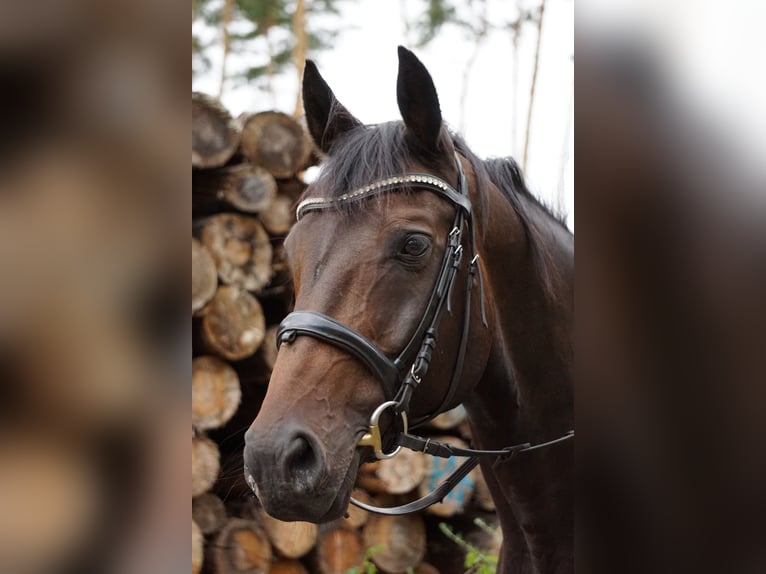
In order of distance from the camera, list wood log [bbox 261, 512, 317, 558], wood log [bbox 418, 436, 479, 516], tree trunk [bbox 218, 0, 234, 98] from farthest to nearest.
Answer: tree trunk [bbox 218, 0, 234, 98] → wood log [bbox 418, 436, 479, 516] → wood log [bbox 261, 512, 317, 558]

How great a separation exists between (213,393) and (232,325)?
1.11 feet

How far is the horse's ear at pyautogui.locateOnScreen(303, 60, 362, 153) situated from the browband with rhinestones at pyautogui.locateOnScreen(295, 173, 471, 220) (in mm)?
251

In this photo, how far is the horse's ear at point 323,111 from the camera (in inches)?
67.9

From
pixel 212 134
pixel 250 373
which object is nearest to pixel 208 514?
pixel 250 373

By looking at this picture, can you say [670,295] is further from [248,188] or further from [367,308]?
[248,188]

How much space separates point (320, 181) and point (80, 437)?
1.06 m

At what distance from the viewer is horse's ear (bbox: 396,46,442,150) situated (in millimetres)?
1504

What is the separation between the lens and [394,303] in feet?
4.68

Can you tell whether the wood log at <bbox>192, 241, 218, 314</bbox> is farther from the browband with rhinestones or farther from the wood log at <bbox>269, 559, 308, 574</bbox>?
the browband with rhinestones

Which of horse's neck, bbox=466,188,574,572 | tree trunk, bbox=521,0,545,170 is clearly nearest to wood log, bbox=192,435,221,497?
horse's neck, bbox=466,188,574,572

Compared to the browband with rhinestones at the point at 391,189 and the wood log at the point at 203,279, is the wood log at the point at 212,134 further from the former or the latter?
the browband with rhinestones at the point at 391,189

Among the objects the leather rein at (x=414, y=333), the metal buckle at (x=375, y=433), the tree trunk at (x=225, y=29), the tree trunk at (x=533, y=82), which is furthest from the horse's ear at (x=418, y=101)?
the tree trunk at (x=225, y=29)

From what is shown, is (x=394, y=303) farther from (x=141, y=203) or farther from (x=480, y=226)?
(x=141, y=203)

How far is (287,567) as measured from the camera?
3.65 meters
